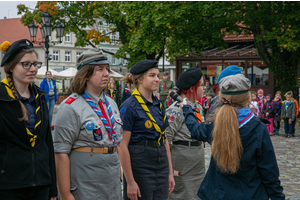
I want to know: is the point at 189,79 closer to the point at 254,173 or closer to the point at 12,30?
the point at 254,173

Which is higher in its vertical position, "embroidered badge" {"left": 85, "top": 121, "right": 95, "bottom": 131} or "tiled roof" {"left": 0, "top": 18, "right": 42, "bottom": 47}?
"tiled roof" {"left": 0, "top": 18, "right": 42, "bottom": 47}

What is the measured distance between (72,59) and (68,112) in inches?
2577

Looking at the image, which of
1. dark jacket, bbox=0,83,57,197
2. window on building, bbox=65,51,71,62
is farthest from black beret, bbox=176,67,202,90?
window on building, bbox=65,51,71,62

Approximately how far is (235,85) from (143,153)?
3.80 ft

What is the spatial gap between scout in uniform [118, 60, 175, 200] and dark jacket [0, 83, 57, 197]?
944 millimetres

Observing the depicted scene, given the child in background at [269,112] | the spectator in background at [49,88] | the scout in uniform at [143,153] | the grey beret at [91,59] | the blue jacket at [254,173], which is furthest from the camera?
the child in background at [269,112]

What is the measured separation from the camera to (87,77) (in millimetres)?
3000

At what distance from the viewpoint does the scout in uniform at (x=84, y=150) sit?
2748 millimetres

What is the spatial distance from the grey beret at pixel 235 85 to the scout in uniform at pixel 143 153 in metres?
0.94

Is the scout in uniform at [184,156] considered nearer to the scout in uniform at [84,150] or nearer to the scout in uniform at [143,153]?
the scout in uniform at [143,153]

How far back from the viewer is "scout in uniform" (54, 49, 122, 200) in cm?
275

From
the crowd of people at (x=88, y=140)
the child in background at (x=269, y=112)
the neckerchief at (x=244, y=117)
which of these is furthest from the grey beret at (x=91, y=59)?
the child in background at (x=269, y=112)

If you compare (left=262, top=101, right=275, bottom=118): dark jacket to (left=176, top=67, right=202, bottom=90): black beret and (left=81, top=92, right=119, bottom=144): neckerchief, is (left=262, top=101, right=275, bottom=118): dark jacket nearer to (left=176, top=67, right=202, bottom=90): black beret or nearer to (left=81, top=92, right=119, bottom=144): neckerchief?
(left=176, top=67, right=202, bottom=90): black beret

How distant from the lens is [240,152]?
267 cm
